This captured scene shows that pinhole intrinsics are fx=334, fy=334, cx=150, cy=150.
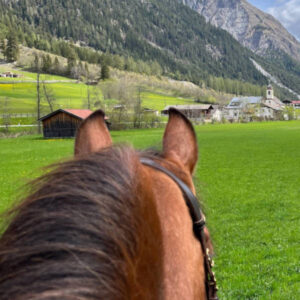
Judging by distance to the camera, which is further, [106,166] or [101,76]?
[101,76]

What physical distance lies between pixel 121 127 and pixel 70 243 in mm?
53027

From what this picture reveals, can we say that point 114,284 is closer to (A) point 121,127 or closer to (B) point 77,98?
(A) point 121,127

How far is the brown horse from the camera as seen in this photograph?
23.7 inches

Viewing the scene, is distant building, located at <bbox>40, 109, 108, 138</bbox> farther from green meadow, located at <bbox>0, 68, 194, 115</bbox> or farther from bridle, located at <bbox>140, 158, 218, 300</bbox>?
bridle, located at <bbox>140, 158, 218, 300</bbox>

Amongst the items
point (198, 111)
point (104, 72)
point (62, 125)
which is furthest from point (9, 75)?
point (62, 125)

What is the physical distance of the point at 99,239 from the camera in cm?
66

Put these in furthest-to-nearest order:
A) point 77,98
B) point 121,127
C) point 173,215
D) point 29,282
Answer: point 77,98 < point 121,127 < point 173,215 < point 29,282

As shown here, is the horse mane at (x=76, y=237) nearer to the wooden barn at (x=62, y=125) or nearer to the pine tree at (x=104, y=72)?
the wooden barn at (x=62, y=125)

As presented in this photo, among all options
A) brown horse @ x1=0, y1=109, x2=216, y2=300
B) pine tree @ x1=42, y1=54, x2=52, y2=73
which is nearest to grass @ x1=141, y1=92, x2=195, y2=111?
pine tree @ x1=42, y1=54, x2=52, y2=73

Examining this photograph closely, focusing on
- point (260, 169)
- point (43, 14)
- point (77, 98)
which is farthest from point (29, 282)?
point (43, 14)

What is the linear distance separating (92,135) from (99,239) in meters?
0.74

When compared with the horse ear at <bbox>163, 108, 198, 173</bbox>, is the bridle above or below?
below

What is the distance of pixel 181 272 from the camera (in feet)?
2.96

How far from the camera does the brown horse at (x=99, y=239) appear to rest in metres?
0.60
